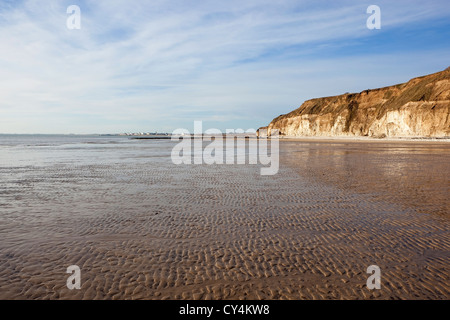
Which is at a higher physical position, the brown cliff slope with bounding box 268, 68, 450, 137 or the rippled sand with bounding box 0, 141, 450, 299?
the brown cliff slope with bounding box 268, 68, 450, 137

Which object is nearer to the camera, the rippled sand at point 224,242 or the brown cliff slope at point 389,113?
the rippled sand at point 224,242

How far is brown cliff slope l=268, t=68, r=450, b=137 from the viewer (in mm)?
64938

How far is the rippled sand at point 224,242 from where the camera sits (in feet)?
14.0

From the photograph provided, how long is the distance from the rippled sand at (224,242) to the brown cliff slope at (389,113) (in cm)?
6657

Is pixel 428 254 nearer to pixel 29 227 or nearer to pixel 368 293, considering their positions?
pixel 368 293

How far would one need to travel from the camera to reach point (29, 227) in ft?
22.4

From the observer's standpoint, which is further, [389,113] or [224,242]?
[389,113]

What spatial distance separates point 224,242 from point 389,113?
82078mm

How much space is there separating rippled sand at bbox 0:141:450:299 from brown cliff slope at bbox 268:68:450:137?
66574 millimetres

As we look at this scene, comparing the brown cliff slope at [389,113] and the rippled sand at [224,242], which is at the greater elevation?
the brown cliff slope at [389,113]

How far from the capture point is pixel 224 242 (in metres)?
6.01

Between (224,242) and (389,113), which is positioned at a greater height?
(389,113)

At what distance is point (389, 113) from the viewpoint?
74500mm
